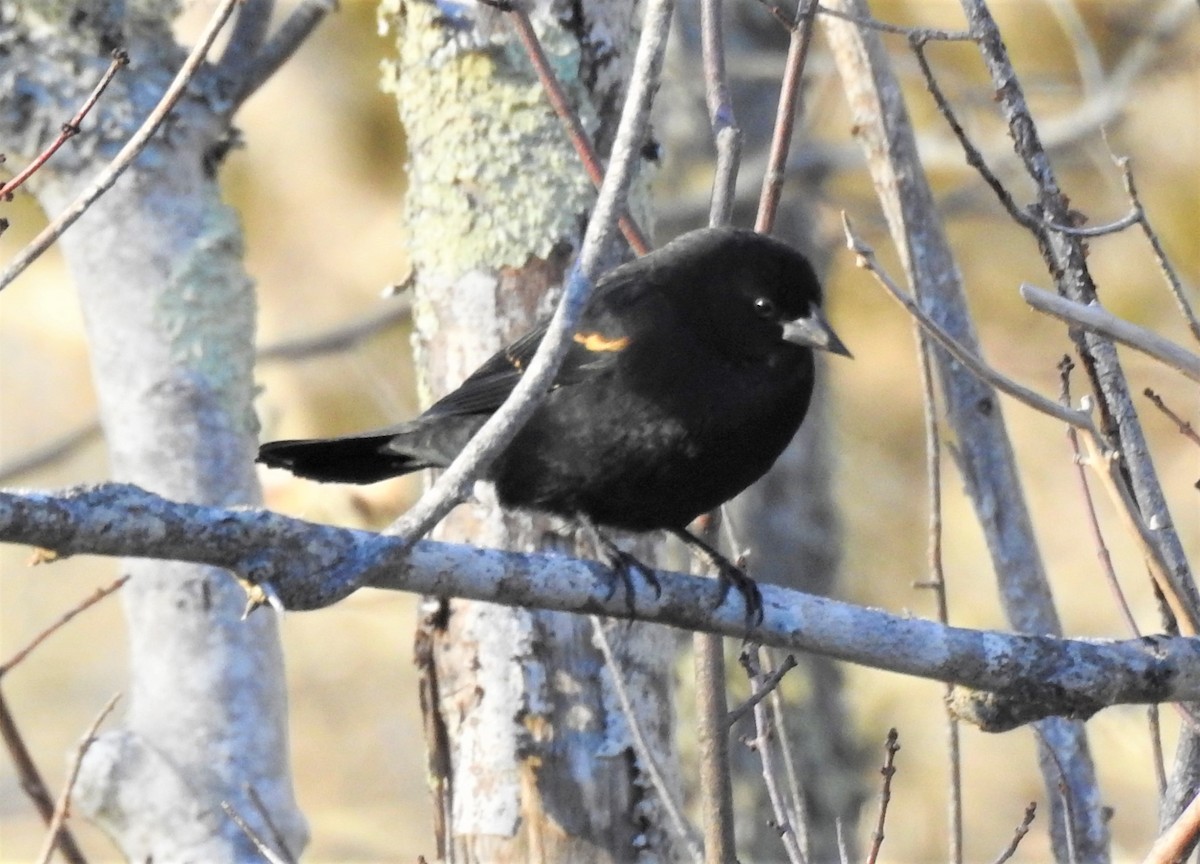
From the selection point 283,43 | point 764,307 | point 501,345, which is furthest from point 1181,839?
point 283,43

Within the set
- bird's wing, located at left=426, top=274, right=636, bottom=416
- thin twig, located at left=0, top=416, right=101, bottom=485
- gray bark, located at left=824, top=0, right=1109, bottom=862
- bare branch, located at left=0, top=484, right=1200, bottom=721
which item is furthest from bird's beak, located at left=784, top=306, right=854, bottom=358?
thin twig, located at left=0, top=416, right=101, bottom=485

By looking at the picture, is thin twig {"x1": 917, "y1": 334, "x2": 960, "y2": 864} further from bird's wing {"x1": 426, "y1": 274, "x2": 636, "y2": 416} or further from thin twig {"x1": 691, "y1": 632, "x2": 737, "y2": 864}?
bird's wing {"x1": 426, "y1": 274, "x2": 636, "y2": 416}

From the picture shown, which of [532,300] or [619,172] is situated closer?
[619,172]

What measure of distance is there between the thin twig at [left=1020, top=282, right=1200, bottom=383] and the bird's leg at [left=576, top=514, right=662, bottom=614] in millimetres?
936

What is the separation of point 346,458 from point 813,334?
112 centimetres

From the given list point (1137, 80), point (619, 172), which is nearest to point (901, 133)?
point (619, 172)

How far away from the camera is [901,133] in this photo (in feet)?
11.1

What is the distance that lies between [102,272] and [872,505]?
1092 cm

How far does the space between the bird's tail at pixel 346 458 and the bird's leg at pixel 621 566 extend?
1.61 feet

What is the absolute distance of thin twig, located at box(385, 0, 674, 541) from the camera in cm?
195

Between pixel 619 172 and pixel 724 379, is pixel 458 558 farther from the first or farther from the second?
pixel 724 379

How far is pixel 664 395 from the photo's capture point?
3156 mm

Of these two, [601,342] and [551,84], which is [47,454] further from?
[551,84]

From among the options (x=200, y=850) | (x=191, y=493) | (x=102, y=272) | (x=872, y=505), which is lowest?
(x=200, y=850)
